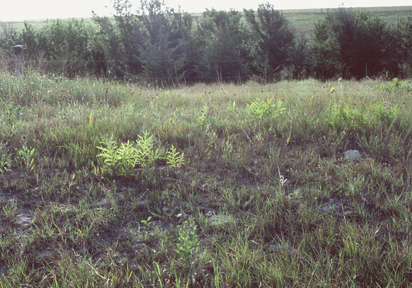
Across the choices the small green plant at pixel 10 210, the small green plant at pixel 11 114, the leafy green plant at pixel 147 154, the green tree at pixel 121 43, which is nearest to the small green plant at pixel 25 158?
the small green plant at pixel 10 210

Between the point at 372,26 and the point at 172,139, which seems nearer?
the point at 172,139

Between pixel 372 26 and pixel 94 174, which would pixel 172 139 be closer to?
pixel 94 174

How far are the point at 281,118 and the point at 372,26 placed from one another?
22.7 meters

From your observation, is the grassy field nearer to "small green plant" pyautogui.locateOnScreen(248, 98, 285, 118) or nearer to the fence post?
"small green plant" pyautogui.locateOnScreen(248, 98, 285, 118)

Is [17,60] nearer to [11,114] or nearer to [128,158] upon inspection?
[11,114]

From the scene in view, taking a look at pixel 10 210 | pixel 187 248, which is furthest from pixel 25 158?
pixel 187 248

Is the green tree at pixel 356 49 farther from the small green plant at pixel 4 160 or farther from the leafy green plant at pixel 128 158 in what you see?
the small green plant at pixel 4 160

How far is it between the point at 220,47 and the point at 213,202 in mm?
18448

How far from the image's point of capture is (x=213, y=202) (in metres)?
2.36

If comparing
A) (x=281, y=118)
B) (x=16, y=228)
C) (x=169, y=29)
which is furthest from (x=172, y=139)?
(x=169, y=29)

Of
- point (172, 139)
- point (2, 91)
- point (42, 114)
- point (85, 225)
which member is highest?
point (2, 91)

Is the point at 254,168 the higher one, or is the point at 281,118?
the point at 281,118

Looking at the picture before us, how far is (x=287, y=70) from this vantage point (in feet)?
82.5

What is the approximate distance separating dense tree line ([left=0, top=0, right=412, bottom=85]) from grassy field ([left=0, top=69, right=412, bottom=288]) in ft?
44.8
